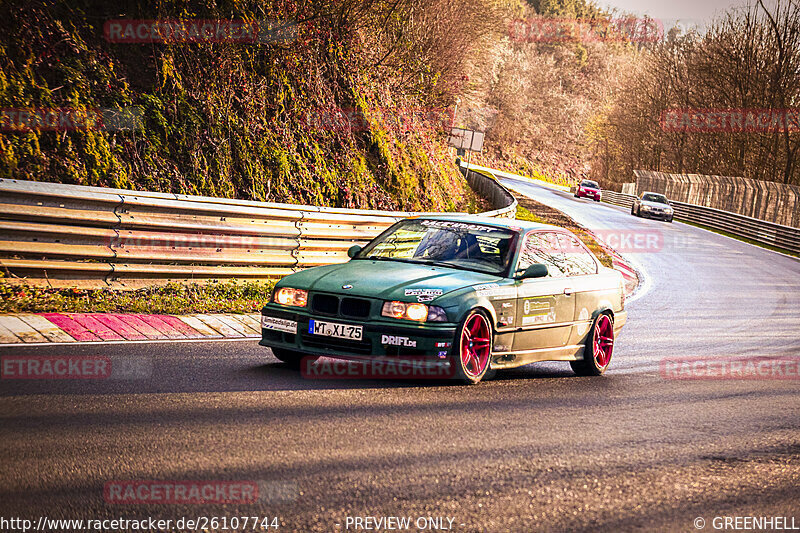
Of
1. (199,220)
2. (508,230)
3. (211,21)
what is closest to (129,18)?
(211,21)

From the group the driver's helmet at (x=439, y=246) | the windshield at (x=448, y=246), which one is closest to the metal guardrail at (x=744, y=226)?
the windshield at (x=448, y=246)

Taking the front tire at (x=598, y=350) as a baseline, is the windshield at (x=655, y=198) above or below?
above

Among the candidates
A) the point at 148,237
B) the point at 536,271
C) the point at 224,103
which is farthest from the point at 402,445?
the point at 224,103

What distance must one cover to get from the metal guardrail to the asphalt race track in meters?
32.6

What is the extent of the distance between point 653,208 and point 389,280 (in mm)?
42389

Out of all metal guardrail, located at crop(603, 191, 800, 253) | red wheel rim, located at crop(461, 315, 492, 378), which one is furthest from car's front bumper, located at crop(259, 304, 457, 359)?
metal guardrail, located at crop(603, 191, 800, 253)

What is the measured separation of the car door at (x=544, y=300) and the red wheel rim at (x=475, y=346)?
0.47 meters

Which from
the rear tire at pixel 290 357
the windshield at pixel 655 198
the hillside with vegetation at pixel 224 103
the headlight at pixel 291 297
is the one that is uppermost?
the hillside with vegetation at pixel 224 103

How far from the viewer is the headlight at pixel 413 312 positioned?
23.6 ft

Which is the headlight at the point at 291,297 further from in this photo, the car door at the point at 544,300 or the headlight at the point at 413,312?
the car door at the point at 544,300

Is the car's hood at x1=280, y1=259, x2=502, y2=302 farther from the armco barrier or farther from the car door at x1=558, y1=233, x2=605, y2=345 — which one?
the armco barrier

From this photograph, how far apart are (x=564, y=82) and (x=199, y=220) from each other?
148 m

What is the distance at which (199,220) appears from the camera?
1092 cm

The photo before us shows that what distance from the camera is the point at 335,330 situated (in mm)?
7262
